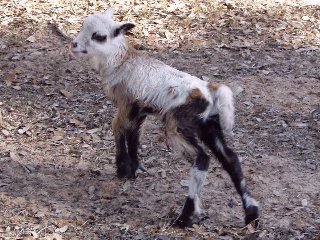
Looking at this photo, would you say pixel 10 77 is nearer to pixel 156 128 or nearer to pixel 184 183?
pixel 156 128

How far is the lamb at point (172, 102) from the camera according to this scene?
5.39m

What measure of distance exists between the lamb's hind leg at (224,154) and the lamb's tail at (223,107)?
0.06 meters

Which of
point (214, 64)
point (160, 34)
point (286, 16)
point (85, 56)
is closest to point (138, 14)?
point (160, 34)

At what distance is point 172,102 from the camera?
5.45 metres

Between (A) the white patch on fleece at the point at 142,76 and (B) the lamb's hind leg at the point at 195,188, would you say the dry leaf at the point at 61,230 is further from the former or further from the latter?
(A) the white patch on fleece at the point at 142,76

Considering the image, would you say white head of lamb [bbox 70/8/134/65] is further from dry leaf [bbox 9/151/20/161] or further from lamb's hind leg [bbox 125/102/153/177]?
dry leaf [bbox 9/151/20/161]

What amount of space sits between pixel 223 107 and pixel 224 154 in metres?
0.40

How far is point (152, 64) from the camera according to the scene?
5746 millimetres

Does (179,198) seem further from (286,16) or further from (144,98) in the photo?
(286,16)

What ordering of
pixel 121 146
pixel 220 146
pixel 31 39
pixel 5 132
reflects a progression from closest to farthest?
pixel 220 146 < pixel 121 146 < pixel 5 132 < pixel 31 39

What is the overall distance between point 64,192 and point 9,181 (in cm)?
55

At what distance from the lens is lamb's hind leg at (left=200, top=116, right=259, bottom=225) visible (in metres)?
5.45

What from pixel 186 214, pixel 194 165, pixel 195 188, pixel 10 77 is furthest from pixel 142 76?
pixel 10 77

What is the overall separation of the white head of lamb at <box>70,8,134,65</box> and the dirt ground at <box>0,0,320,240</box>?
1280 mm
